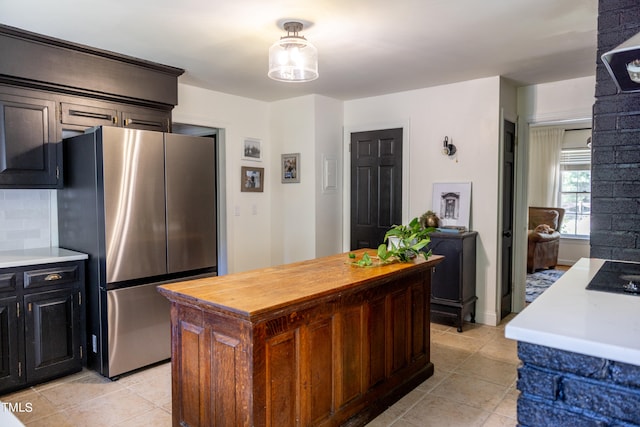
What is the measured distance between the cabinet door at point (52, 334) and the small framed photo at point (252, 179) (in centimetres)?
213

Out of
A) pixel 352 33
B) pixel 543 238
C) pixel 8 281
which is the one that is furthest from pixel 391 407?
pixel 543 238

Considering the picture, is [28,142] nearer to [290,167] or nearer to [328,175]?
[290,167]

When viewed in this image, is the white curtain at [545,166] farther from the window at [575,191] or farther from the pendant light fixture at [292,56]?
the pendant light fixture at [292,56]

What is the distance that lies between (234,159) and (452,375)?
3050 mm

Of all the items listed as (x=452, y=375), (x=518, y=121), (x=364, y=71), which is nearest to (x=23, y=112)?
(x=364, y=71)

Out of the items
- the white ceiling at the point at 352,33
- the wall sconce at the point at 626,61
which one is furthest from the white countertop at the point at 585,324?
the white ceiling at the point at 352,33

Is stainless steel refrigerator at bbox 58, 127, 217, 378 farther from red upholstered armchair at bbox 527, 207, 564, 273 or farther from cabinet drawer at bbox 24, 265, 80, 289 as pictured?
red upholstered armchair at bbox 527, 207, 564, 273

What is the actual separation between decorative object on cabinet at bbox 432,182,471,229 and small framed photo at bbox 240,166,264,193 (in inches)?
77.7

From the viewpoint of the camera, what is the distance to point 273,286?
6.77ft

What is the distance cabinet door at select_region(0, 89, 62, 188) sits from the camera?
284 cm

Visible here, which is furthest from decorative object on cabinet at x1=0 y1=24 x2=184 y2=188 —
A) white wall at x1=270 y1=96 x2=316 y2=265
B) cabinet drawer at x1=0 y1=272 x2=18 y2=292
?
white wall at x1=270 y1=96 x2=316 y2=265

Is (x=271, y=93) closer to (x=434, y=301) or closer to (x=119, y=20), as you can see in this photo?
(x=119, y=20)

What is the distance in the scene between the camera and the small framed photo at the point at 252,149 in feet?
15.6

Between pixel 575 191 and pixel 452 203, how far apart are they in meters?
4.50
